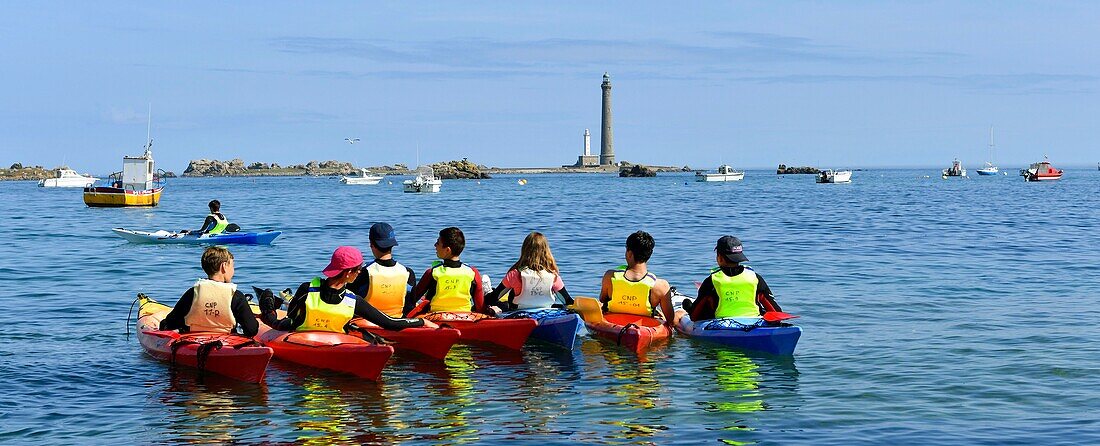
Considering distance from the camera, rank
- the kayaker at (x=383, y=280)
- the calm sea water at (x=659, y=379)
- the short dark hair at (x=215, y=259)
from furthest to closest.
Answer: the kayaker at (x=383, y=280), the short dark hair at (x=215, y=259), the calm sea water at (x=659, y=379)

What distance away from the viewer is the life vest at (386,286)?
13.7 metres

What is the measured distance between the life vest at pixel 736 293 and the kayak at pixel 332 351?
4.11 metres

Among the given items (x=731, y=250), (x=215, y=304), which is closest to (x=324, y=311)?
(x=215, y=304)

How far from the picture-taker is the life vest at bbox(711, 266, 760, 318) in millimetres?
13711

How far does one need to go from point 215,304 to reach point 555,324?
416 cm

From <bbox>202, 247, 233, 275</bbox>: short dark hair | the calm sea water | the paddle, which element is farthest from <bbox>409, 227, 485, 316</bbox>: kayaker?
<bbox>202, 247, 233, 275</bbox>: short dark hair

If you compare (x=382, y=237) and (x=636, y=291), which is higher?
(x=382, y=237)

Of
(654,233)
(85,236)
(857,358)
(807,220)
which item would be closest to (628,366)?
(857,358)

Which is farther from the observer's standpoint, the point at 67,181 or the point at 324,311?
the point at 67,181

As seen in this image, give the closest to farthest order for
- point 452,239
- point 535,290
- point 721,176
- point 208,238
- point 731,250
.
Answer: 1. point 731,250
2. point 452,239
3. point 535,290
4. point 208,238
5. point 721,176

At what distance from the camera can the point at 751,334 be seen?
45.4ft

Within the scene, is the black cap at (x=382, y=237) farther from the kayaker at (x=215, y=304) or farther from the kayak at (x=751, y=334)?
the kayak at (x=751, y=334)

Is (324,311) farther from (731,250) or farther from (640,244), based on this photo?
(731,250)

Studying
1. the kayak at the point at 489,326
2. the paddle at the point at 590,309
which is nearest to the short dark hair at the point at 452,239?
the kayak at the point at 489,326
